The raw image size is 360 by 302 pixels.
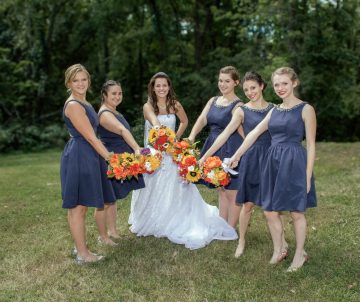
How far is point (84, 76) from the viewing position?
5625 millimetres

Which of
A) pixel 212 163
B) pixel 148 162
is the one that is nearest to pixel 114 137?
pixel 148 162

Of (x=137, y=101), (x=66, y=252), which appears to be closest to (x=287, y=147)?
(x=66, y=252)

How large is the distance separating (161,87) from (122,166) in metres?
1.55

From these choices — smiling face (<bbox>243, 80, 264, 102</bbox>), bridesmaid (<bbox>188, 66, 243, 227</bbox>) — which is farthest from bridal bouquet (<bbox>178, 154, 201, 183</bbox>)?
smiling face (<bbox>243, 80, 264, 102</bbox>)

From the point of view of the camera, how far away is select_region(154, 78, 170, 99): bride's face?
6.70m

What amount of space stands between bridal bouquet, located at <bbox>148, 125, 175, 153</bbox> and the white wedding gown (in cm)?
58

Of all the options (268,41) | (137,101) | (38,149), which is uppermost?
(268,41)

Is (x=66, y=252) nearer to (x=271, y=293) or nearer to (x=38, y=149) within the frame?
(x=271, y=293)

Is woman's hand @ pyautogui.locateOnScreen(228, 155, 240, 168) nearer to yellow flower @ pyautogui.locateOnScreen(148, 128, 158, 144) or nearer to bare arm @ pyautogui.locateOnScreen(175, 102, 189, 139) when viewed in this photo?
yellow flower @ pyautogui.locateOnScreen(148, 128, 158, 144)

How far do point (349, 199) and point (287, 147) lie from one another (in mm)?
4146

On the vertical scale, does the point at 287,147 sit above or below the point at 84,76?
below

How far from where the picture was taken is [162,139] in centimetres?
619

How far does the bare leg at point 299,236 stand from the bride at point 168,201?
1342mm

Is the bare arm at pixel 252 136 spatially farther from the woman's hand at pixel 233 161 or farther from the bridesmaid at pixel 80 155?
the bridesmaid at pixel 80 155
